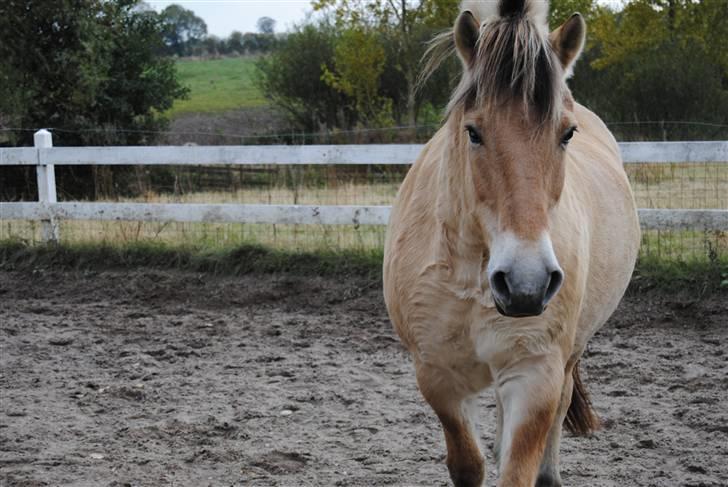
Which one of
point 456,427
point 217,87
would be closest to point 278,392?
point 456,427

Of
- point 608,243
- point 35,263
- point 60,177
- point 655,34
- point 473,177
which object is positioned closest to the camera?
point 473,177

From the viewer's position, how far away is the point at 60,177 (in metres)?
11.2

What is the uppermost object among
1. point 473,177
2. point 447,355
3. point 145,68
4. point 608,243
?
point 145,68

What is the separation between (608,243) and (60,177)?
31.1 ft

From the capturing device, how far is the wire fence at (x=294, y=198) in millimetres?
7395

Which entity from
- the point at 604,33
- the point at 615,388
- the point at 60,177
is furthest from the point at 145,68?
the point at 615,388

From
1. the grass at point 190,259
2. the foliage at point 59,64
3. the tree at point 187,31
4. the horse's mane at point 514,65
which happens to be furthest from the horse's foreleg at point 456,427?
the tree at point 187,31

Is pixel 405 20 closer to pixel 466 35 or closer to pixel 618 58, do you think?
pixel 618 58

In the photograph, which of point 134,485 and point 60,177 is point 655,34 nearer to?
point 60,177

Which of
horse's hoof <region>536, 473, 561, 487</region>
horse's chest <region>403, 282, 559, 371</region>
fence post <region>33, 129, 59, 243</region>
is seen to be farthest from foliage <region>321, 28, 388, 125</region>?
horse's chest <region>403, 282, 559, 371</region>

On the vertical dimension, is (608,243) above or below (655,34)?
below

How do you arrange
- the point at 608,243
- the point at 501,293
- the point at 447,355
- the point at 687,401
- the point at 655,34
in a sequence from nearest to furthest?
the point at 501,293
the point at 447,355
the point at 608,243
the point at 687,401
the point at 655,34

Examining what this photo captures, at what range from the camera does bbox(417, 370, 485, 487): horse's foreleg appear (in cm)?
278

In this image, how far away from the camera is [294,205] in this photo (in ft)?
25.5
